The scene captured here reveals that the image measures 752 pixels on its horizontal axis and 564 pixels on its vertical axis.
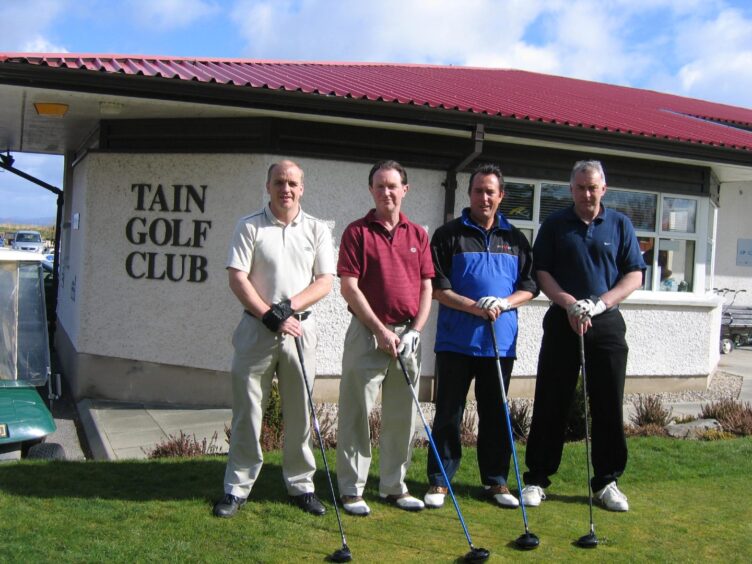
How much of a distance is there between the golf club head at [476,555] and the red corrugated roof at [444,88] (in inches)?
190

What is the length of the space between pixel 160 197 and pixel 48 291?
18.2 feet

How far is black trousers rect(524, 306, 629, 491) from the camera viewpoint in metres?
4.89

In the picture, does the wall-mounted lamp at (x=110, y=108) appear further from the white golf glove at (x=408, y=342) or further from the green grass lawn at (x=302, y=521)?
the white golf glove at (x=408, y=342)

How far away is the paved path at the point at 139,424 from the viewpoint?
6.82 meters

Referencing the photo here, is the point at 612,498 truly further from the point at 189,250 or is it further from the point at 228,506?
the point at 189,250

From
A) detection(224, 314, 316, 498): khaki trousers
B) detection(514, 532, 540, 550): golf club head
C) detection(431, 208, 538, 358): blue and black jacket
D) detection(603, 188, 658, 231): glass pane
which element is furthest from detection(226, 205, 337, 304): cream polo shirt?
detection(603, 188, 658, 231): glass pane

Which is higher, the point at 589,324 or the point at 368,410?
the point at 589,324

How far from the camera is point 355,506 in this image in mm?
4633

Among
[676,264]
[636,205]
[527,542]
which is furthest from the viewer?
[676,264]

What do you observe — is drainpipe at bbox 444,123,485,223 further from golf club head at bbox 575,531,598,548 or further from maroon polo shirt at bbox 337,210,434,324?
golf club head at bbox 575,531,598,548

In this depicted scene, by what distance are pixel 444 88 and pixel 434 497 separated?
6.53 metres

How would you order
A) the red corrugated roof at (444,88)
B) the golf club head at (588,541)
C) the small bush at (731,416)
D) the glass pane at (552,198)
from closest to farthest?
1. the golf club head at (588,541)
2. the small bush at (731,416)
3. the red corrugated roof at (444,88)
4. the glass pane at (552,198)

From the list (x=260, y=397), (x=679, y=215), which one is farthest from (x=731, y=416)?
(x=260, y=397)

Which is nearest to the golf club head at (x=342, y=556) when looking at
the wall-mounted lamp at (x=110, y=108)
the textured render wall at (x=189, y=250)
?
the textured render wall at (x=189, y=250)
